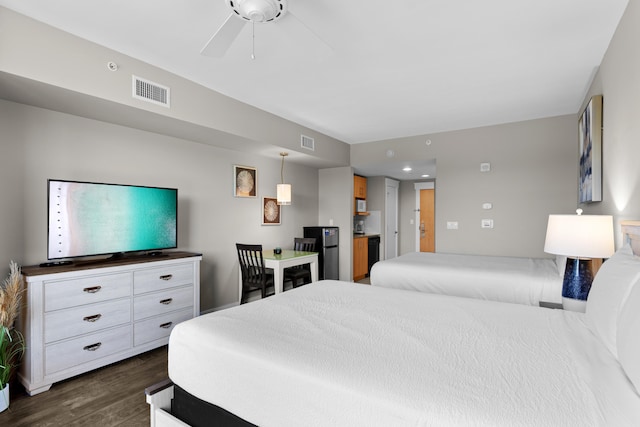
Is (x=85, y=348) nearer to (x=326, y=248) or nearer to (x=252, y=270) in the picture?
(x=252, y=270)

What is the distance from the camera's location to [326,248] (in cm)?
532

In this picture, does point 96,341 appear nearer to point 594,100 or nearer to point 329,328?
point 329,328

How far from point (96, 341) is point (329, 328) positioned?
2.14 meters

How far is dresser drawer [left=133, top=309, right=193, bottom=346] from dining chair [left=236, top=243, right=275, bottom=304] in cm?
85

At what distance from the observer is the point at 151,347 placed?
2887 millimetres

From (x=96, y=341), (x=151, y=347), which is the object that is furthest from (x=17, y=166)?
(x=151, y=347)

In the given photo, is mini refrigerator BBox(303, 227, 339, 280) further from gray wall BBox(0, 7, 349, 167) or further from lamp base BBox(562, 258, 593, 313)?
lamp base BBox(562, 258, 593, 313)

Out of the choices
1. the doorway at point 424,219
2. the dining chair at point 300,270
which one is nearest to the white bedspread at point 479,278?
the dining chair at point 300,270

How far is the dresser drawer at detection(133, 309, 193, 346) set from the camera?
9.15 ft

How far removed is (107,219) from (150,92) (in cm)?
115

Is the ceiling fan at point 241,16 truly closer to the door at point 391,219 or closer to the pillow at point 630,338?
the pillow at point 630,338

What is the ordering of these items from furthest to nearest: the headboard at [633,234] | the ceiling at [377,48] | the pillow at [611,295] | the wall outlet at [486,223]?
the wall outlet at [486,223]
the ceiling at [377,48]
the headboard at [633,234]
the pillow at [611,295]

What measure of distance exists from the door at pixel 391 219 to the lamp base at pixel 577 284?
195 inches

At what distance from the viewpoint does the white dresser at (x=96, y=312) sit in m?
2.23
